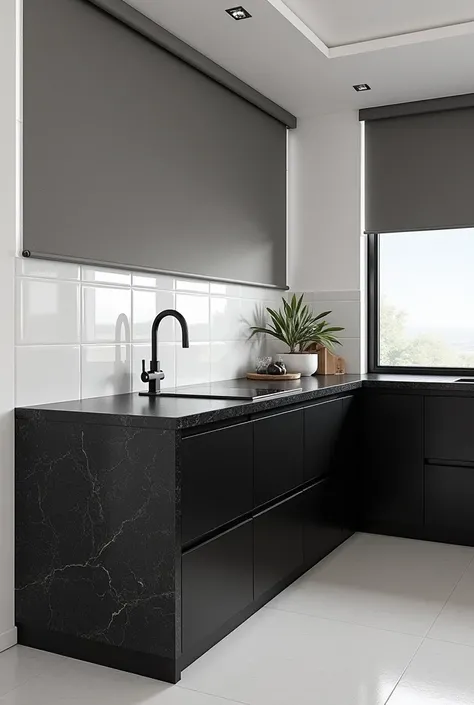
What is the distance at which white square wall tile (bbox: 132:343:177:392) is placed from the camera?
306 cm

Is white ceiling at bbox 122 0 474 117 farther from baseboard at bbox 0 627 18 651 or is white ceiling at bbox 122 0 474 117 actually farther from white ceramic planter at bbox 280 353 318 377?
baseboard at bbox 0 627 18 651

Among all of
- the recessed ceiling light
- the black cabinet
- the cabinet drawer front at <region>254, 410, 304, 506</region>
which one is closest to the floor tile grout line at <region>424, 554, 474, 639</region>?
the black cabinet

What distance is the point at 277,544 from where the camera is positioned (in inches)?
116

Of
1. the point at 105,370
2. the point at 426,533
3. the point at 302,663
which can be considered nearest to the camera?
the point at 302,663

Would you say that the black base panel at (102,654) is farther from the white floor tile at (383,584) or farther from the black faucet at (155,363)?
the black faucet at (155,363)

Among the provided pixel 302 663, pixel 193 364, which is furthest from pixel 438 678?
pixel 193 364

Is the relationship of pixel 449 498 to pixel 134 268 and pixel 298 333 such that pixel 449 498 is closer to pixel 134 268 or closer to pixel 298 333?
pixel 298 333

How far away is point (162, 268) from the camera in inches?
126

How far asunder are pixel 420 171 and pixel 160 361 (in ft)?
6.61

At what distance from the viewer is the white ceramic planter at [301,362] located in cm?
406

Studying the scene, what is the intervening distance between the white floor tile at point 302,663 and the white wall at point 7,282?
0.71 meters

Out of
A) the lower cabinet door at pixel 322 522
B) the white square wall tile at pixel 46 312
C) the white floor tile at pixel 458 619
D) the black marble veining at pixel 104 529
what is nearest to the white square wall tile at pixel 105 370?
the white square wall tile at pixel 46 312

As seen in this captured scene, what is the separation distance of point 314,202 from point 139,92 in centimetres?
165

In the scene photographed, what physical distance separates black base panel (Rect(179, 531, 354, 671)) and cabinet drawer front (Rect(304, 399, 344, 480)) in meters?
0.44
